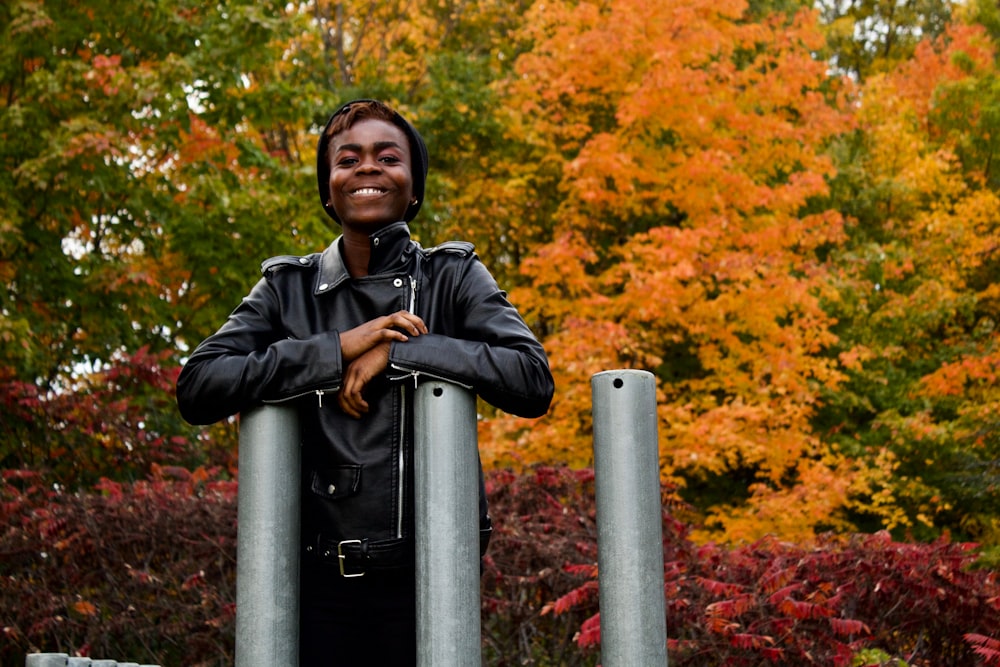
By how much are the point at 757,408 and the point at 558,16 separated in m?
5.64

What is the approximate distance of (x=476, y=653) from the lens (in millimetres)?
1833

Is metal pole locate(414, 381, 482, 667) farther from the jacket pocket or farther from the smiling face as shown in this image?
the smiling face

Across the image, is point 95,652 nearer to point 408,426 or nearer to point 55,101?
point 408,426

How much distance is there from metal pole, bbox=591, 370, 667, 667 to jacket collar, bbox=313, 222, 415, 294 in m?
0.50

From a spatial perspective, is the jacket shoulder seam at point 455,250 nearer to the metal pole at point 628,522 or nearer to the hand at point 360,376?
the hand at point 360,376

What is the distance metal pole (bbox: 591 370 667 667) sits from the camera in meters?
1.81

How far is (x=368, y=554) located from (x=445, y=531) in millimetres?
203

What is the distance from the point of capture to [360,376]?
1923mm

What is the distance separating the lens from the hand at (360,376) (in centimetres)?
192

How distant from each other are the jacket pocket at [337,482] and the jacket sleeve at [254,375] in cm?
17

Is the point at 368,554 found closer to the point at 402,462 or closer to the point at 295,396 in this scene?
the point at 402,462

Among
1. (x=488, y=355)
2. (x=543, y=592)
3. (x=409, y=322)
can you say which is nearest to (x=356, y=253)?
(x=409, y=322)

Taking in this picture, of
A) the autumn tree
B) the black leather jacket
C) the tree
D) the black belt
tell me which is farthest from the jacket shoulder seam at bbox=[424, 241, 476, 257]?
the tree

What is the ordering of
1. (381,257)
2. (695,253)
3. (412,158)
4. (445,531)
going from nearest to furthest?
(445,531) → (381,257) → (412,158) → (695,253)
